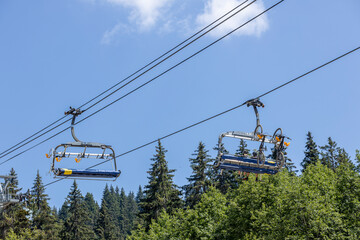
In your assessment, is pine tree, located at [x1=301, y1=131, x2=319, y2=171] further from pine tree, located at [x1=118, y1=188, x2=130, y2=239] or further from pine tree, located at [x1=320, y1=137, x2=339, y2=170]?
pine tree, located at [x1=118, y1=188, x2=130, y2=239]

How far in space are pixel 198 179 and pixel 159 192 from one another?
601 centimetres

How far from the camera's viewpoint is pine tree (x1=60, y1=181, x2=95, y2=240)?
80.5 m

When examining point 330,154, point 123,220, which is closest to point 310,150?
point 330,154

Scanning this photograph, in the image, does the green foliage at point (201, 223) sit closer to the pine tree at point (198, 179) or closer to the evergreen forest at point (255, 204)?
the evergreen forest at point (255, 204)

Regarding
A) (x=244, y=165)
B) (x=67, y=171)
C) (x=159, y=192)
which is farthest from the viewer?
(x=159, y=192)

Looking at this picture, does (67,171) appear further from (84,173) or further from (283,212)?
(283,212)

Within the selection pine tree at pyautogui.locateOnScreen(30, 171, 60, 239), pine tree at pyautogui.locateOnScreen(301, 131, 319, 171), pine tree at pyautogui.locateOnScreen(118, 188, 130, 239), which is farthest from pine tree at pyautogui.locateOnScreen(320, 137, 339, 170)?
pine tree at pyautogui.locateOnScreen(118, 188, 130, 239)

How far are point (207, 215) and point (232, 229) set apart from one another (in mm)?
3946

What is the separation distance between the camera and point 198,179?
2660 inches

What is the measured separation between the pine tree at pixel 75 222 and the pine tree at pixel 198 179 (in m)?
23.1

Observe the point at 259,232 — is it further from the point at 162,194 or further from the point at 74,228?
the point at 74,228

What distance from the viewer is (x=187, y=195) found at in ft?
226

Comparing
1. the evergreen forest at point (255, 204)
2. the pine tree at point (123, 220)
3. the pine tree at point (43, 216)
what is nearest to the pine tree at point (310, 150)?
the evergreen forest at point (255, 204)

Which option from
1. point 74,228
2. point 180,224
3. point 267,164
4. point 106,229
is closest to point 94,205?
point 106,229
